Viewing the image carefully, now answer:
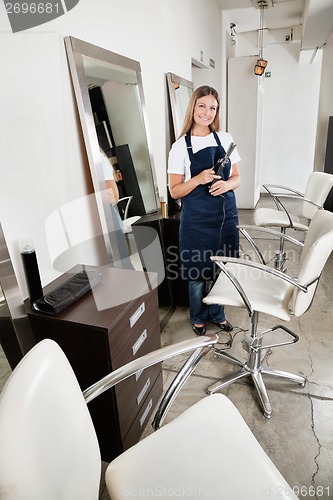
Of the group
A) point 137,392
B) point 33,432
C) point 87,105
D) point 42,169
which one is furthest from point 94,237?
point 33,432

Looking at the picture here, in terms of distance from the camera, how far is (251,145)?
16.7 feet

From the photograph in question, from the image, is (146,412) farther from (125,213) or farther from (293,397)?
(125,213)

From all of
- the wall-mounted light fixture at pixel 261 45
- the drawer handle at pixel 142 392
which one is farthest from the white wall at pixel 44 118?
the wall-mounted light fixture at pixel 261 45

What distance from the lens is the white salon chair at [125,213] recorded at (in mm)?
1981

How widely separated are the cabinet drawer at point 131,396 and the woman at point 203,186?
807mm

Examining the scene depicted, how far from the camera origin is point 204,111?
190cm

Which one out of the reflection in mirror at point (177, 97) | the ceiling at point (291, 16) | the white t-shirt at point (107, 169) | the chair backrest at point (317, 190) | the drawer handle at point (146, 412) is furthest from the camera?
the ceiling at point (291, 16)

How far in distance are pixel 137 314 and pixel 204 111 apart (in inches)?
47.3

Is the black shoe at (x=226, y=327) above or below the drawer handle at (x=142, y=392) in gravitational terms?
below

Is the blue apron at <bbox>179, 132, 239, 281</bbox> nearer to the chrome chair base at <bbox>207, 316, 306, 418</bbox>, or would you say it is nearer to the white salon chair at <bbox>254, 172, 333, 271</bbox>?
the chrome chair base at <bbox>207, 316, 306, 418</bbox>

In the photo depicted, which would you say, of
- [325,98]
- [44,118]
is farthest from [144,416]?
[325,98]

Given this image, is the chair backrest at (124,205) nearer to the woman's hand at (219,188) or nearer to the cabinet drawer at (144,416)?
the woman's hand at (219,188)

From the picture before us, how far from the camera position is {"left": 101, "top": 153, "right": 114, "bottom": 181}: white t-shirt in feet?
5.76

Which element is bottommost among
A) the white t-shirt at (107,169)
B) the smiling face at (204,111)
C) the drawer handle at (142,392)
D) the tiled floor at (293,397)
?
the tiled floor at (293,397)
